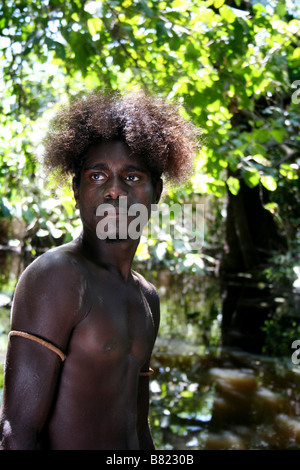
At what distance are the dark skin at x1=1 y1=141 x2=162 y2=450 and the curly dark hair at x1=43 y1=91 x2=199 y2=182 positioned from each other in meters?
0.05

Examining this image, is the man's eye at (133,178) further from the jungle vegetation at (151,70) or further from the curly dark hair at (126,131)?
the jungle vegetation at (151,70)

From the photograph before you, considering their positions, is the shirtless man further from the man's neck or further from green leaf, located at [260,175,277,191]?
green leaf, located at [260,175,277,191]

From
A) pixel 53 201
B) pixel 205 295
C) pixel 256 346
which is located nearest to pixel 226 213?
pixel 205 295

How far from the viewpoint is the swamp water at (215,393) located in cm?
437

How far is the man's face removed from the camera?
4.98ft

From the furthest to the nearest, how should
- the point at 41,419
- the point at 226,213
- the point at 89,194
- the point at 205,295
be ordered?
1. the point at 226,213
2. the point at 205,295
3. the point at 89,194
4. the point at 41,419

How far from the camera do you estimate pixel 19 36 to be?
4633mm

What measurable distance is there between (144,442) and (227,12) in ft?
10.5

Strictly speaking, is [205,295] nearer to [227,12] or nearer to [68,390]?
[227,12]

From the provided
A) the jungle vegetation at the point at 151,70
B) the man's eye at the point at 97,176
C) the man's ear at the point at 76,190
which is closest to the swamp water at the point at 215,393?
the jungle vegetation at the point at 151,70

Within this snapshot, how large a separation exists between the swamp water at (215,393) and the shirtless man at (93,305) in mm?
1930

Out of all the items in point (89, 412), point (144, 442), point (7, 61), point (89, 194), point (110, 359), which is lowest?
point (144, 442)

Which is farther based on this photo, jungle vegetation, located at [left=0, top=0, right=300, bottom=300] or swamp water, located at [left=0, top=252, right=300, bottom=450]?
swamp water, located at [left=0, top=252, right=300, bottom=450]

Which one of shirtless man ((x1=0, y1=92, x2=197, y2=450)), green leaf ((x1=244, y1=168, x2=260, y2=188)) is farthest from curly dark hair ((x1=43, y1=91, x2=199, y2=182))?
green leaf ((x1=244, y1=168, x2=260, y2=188))
